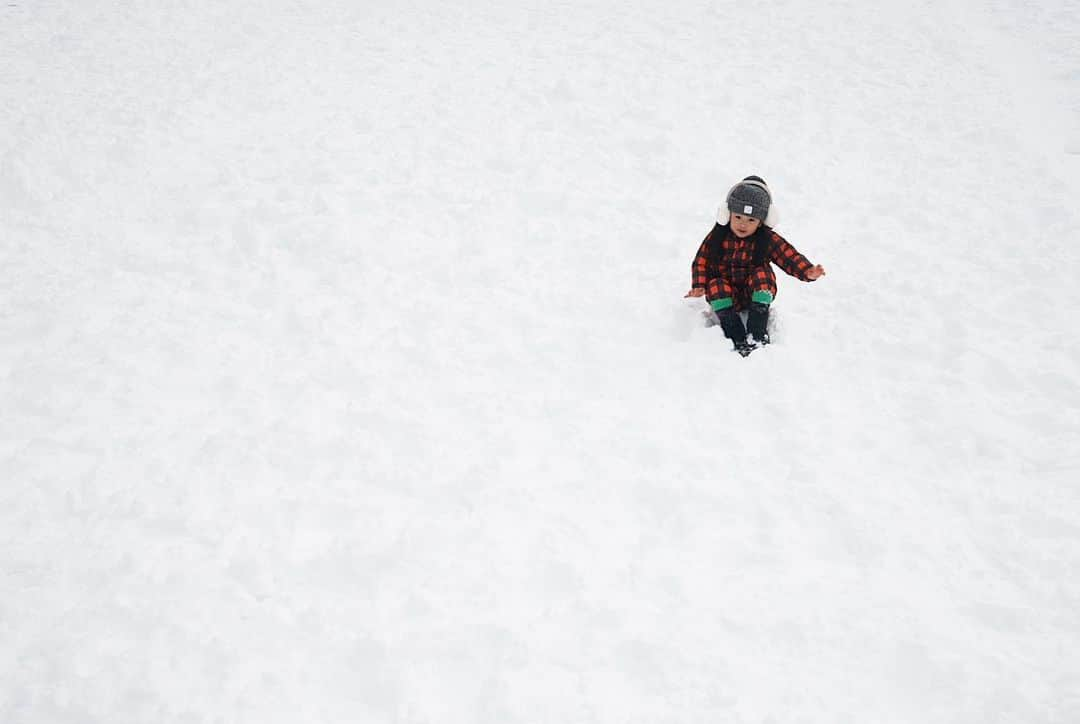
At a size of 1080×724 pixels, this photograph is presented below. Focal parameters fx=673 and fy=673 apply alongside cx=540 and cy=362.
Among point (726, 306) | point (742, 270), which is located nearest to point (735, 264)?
point (742, 270)

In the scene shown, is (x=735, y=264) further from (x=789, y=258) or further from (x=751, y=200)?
(x=751, y=200)

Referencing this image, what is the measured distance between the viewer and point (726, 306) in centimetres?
521

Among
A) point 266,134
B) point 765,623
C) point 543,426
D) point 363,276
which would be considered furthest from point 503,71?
point 765,623

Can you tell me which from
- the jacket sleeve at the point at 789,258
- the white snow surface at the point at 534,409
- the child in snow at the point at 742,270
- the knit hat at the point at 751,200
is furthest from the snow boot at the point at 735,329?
the knit hat at the point at 751,200

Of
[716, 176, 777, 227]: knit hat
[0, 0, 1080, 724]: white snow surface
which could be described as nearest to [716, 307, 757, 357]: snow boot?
[0, 0, 1080, 724]: white snow surface

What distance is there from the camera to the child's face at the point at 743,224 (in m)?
4.84

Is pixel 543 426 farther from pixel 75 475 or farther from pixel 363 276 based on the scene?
pixel 75 475

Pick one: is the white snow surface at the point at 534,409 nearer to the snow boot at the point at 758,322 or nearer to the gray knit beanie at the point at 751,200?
the snow boot at the point at 758,322

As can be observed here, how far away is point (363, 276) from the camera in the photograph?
6359 mm

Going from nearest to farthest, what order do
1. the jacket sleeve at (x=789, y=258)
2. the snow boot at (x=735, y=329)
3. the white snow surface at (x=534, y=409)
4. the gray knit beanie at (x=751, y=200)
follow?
the white snow surface at (x=534, y=409), the gray knit beanie at (x=751, y=200), the jacket sleeve at (x=789, y=258), the snow boot at (x=735, y=329)

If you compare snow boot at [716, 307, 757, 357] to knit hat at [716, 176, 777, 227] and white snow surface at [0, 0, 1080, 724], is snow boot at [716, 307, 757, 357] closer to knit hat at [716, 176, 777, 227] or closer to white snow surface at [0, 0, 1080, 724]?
white snow surface at [0, 0, 1080, 724]

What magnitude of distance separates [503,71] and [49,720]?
967 centimetres

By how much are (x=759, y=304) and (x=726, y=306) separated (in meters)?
0.24

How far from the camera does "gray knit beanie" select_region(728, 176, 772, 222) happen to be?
4.74 m
